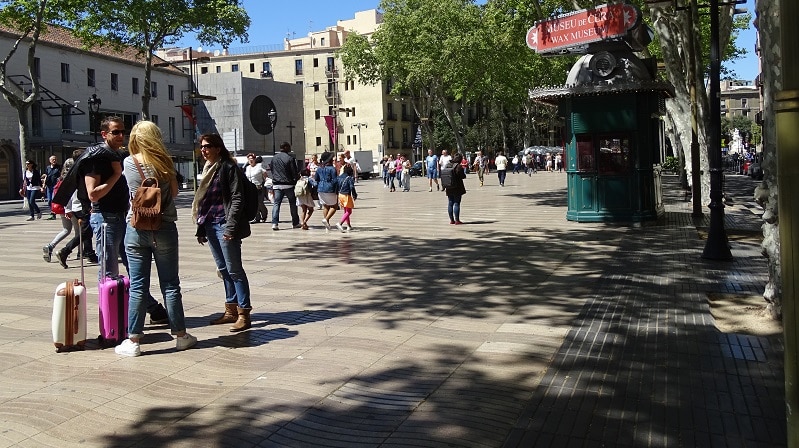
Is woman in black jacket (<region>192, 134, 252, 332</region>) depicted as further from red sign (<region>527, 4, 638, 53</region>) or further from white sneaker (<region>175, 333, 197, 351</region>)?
red sign (<region>527, 4, 638, 53</region>)

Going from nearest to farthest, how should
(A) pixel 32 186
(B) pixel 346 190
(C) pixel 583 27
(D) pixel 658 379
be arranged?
(D) pixel 658 379
(B) pixel 346 190
(C) pixel 583 27
(A) pixel 32 186

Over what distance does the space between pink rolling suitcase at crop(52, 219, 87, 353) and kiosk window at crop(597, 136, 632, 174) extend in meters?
11.7

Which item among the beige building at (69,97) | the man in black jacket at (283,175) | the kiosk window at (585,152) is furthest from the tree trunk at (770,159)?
the beige building at (69,97)

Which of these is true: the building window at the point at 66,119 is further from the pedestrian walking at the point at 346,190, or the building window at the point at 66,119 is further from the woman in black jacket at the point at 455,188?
the woman in black jacket at the point at 455,188

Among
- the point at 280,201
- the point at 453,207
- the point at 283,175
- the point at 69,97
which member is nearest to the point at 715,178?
the point at 453,207

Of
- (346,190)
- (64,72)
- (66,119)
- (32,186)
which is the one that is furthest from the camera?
(64,72)

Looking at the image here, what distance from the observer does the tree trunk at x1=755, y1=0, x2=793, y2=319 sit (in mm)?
6113

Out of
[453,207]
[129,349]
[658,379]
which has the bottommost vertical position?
[658,379]

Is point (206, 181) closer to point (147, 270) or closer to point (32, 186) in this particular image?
point (147, 270)

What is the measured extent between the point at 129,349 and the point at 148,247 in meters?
0.78

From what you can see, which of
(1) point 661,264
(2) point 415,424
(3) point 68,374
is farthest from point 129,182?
(1) point 661,264

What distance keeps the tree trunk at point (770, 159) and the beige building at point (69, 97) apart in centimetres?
3459

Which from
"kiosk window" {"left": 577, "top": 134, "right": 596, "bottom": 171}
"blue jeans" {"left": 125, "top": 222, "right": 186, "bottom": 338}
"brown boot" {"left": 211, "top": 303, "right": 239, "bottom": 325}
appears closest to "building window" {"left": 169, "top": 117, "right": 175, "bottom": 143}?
"kiosk window" {"left": 577, "top": 134, "right": 596, "bottom": 171}

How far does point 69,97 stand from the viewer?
47.7m
